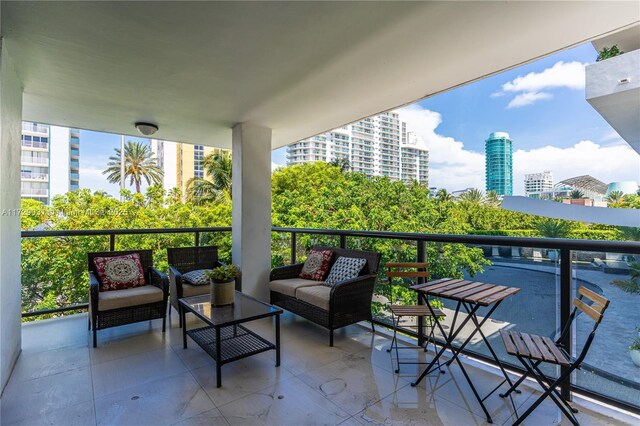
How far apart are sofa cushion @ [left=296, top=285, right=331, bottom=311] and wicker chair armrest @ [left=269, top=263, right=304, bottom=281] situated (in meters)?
0.61

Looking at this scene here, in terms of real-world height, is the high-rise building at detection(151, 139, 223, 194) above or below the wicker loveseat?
above

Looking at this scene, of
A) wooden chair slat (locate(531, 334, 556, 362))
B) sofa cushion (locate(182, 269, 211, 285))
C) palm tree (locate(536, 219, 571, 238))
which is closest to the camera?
wooden chair slat (locate(531, 334, 556, 362))

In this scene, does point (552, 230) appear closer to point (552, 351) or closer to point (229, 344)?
point (552, 351)

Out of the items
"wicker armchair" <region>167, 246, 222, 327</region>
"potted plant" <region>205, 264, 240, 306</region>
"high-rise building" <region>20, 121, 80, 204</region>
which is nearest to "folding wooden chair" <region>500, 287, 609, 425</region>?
"potted plant" <region>205, 264, 240, 306</region>

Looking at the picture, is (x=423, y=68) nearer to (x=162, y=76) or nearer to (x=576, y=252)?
(x=576, y=252)

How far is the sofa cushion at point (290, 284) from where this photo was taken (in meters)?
3.84

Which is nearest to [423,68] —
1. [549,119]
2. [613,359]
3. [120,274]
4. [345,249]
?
[345,249]

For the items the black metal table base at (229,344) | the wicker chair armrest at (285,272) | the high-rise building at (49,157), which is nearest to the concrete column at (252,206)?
the wicker chair armrest at (285,272)

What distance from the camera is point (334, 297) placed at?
10.7 feet

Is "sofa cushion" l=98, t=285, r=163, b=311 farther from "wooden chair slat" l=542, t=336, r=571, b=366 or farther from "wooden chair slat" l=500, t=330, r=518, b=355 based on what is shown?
"wooden chair slat" l=542, t=336, r=571, b=366

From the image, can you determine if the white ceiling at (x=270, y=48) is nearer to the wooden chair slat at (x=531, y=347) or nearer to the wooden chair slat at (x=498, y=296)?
the wooden chair slat at (x=498, y=296)

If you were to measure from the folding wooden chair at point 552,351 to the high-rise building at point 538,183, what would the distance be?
26058 mm

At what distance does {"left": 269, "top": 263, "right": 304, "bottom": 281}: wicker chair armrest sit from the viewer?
4.25 meters

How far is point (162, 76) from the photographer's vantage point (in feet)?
Result: 9.71
